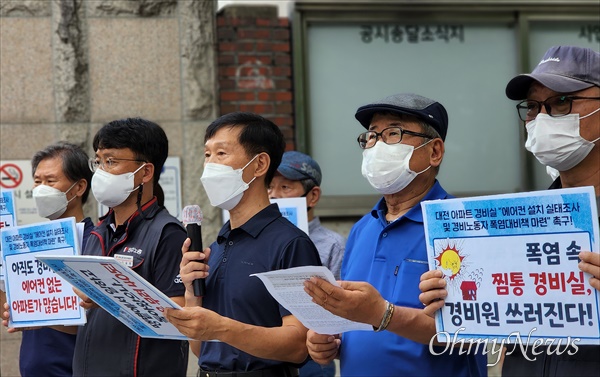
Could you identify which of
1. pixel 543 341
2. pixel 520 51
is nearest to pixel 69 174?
pixel 543 341

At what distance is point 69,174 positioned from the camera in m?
5.55

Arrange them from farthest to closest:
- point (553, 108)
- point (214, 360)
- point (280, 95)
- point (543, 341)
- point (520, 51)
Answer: point (520, 51)
point (280, 95)
point (214, 360)
point (553, 108)
point (543, 341)

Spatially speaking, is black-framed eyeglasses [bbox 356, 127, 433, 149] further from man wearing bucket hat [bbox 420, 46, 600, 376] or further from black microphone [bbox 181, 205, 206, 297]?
black microphone [bbox 181, 205, 206, 297]

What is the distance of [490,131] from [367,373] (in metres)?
5.17

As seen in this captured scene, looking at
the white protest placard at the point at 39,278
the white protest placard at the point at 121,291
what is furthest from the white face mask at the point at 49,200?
the white protest placard at the point at 121,291

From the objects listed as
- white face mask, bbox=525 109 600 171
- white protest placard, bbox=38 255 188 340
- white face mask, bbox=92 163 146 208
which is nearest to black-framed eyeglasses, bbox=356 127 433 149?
white face mask, bbox=525 109 600 171

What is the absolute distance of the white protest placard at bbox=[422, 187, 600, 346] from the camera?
3.03 meters

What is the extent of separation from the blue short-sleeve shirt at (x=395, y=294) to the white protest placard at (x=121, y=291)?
0.73m

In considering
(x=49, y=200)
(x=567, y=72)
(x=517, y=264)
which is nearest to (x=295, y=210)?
(x=49, y=200)

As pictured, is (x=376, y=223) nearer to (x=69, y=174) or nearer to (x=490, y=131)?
(x=69, y=174)

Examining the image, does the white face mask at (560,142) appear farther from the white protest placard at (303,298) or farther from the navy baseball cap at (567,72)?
the white protest placard at (303,298)

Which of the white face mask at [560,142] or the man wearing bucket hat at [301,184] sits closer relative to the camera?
the white face mask at [560,142]

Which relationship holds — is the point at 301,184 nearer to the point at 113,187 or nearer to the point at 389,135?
the point at 113,187

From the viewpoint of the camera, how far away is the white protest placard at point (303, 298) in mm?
3197
